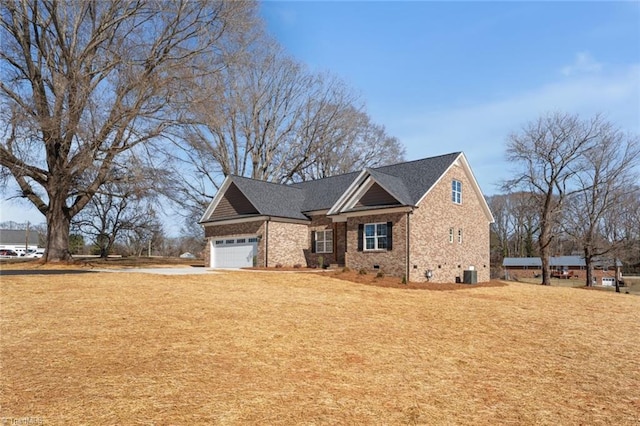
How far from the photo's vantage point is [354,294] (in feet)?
51.2

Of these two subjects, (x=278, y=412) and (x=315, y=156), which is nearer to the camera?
(x=278, y=412)

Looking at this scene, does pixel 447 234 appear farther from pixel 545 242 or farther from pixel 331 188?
pixel 545 242

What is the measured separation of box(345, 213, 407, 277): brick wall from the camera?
72.4ft

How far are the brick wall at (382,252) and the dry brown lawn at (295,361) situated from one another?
26.4 feet

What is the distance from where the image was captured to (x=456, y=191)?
26234 mm

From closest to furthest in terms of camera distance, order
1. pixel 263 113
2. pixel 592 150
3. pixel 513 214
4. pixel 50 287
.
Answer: pixel 50 287 → pixel 592 150 → pixel 263 113 → pixel 513 214

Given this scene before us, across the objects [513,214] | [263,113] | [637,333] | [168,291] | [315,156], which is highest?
[263,113]

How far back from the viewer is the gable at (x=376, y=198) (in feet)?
75.0

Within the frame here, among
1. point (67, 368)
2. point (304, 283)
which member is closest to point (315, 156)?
point (304, 283)

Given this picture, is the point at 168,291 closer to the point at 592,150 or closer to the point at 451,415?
the point at 451,415

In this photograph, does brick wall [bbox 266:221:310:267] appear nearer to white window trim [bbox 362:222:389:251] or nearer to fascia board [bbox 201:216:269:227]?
fascia board [bbox 201:216:269:227]

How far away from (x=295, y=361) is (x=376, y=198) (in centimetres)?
1668

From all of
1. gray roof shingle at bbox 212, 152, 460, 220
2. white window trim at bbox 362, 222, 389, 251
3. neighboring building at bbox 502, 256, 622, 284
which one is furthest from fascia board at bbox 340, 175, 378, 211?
neighboring building at bbox 502, 256, 622, 284

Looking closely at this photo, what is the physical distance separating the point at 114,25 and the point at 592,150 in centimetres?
3327
